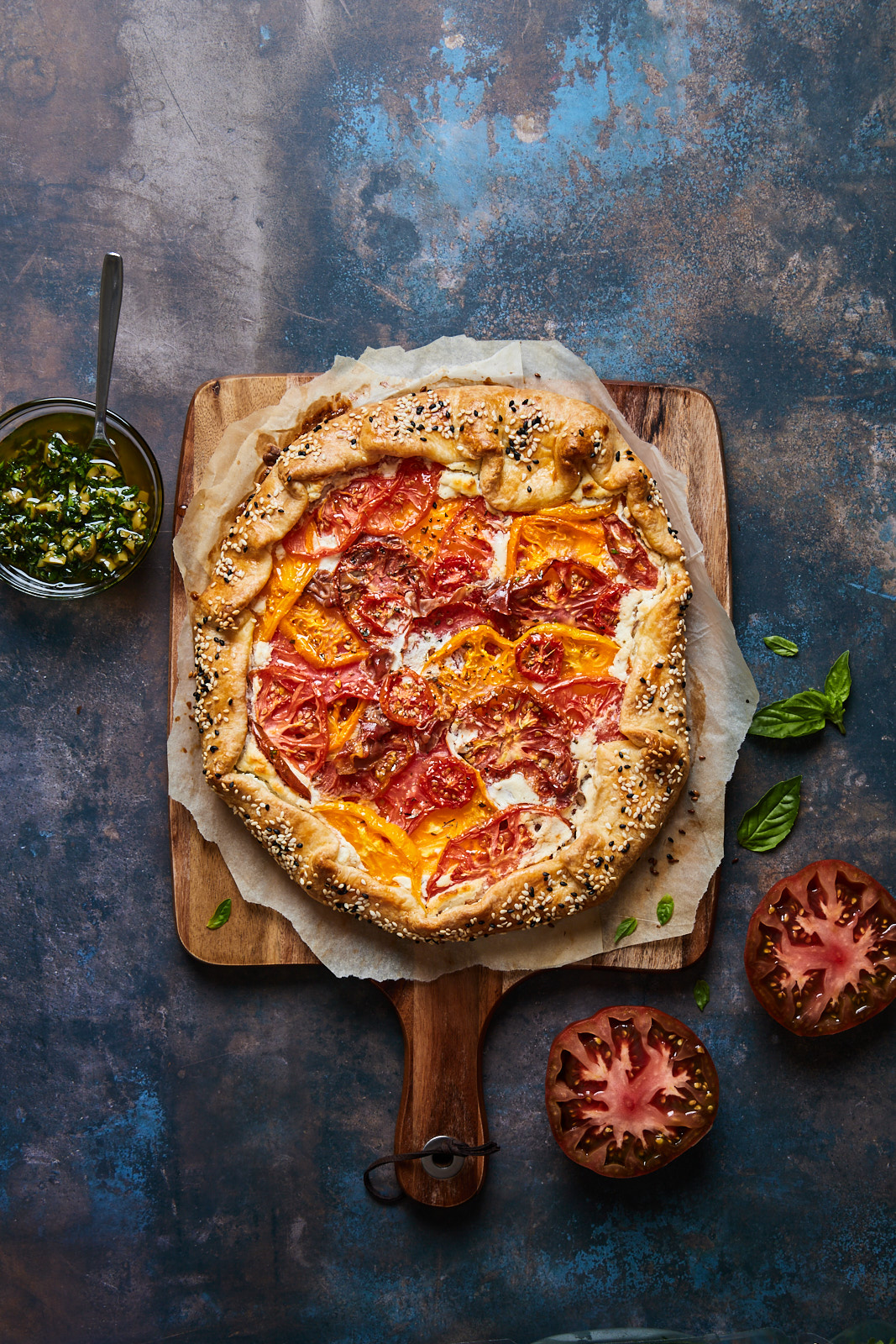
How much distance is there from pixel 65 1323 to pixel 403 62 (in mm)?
6683

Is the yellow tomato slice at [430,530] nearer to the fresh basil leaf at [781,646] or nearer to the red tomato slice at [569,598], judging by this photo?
the red tomato slice at [569,598]

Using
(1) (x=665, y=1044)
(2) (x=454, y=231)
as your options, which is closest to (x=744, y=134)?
(2) (x=454, y=231)

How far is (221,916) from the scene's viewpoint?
418 cm

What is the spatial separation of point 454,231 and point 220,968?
3.99 meters

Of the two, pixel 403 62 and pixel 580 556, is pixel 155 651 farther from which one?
pixel 403 62

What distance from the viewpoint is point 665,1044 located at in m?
4.07

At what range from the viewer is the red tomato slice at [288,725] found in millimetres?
4008

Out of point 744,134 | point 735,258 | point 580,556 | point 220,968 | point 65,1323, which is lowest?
point 65,1323

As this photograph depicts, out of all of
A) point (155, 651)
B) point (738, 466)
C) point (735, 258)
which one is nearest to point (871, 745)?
point (738, 466)

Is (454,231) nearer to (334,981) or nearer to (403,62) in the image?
(403,62)

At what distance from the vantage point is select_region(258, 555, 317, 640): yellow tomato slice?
13.3 ft

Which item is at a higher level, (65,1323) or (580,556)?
(580,556)

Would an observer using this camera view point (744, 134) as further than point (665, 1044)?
Yes

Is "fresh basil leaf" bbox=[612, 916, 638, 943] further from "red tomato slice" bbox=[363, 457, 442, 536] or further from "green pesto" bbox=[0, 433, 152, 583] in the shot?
"green pesto" bbox=[0, 433, 152, 583]
